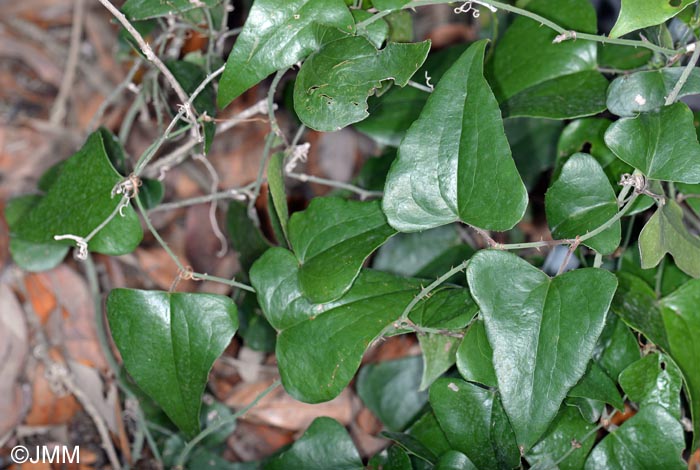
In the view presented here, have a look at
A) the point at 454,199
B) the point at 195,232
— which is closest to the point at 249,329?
the point at 195,232

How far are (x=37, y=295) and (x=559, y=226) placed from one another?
900 millimetres

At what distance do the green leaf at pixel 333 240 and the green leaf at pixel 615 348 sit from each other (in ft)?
0.85

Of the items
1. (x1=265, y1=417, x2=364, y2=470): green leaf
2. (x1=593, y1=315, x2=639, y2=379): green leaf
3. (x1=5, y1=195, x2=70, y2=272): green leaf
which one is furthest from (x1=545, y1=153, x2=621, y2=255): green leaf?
(x1=5, y1=195, x2=70, y2=272): green leaf

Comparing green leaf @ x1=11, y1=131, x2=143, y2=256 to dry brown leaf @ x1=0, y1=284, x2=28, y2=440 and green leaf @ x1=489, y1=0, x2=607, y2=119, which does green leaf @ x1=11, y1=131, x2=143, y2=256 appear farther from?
green leaf @ x1=489, y1=0, x2=607, y2=119

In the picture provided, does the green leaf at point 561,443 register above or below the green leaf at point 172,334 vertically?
below

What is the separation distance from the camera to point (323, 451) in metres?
0.87

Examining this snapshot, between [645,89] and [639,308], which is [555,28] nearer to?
[645,89]

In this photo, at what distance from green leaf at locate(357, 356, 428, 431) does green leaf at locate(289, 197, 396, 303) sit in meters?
0.34

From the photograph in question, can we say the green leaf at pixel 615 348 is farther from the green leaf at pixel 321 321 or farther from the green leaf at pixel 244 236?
the green leaf at pixel 244 236

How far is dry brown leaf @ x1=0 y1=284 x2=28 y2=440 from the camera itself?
111 centimetres

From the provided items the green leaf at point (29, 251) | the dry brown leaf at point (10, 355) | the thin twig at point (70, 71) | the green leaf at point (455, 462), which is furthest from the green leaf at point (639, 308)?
the thin twig at point (70, 71)

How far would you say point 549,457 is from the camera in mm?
768

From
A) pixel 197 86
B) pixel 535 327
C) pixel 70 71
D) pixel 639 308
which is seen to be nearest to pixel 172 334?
pixel 197 86

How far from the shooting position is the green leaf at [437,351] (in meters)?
0.80
